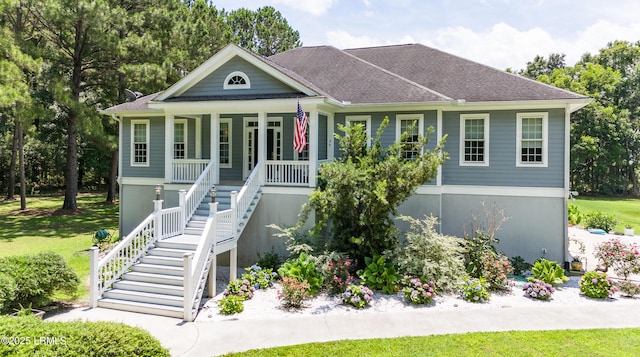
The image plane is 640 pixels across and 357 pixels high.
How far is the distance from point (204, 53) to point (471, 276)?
2270 cm

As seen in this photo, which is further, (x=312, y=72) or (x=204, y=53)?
Result: (x=204, y=53)

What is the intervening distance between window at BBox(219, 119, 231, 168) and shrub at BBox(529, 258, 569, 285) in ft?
37.3

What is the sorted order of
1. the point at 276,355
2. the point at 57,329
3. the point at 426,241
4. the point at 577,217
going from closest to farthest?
the point at 57,329, the point at 276,355, the point at 426,241, the point at 577,217

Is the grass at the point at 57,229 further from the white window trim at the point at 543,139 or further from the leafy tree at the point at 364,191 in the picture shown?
the white window trim at the point at 543,139

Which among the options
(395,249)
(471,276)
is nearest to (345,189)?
(395,249)

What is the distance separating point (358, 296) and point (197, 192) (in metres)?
6.40

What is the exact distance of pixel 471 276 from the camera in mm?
11555

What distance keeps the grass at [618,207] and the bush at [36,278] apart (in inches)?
955

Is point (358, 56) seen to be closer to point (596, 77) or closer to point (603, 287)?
point (603, 287)

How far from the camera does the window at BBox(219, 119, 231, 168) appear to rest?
16.8 metres

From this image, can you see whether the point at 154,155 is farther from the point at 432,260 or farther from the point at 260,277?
the point at 432,260

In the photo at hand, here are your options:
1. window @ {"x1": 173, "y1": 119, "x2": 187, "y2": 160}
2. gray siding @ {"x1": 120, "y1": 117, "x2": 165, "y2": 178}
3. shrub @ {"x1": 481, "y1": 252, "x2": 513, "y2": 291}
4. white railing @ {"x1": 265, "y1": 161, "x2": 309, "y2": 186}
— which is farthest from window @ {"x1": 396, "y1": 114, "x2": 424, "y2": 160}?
gray siding @ {"x1": 120, "y1": 117, "x2": 165, "y2": 178}

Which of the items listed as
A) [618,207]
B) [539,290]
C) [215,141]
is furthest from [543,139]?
[618,207]

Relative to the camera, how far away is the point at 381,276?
10.9m
